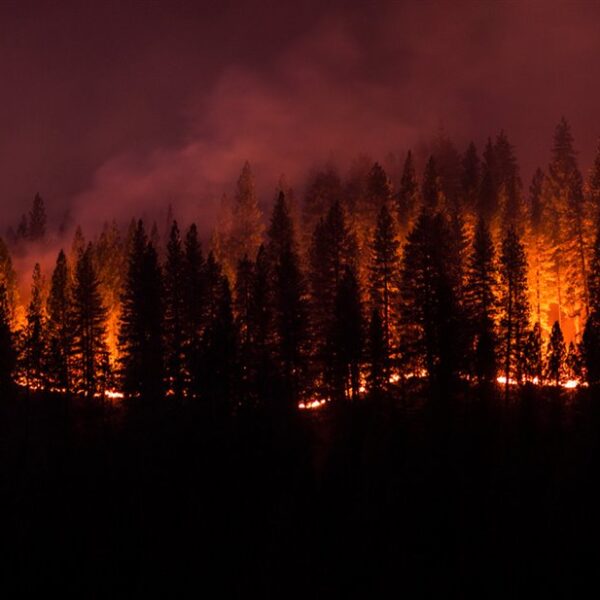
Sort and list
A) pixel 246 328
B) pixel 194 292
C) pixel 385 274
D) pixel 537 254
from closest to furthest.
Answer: pixel 385 274 → pixel 246 328 → pixel 194 292 → pixel 537 254

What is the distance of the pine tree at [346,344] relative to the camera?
44.2 meters

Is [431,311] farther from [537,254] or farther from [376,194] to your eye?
[376,194]

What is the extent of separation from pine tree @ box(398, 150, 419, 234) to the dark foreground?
31.7 m

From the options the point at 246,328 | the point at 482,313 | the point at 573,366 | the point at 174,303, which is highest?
the point at 174,303

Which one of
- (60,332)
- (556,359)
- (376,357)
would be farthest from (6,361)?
(556,359)

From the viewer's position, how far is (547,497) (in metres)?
25.8

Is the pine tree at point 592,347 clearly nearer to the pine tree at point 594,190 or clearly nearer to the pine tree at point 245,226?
the pine tree at point 594,190

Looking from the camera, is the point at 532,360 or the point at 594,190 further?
the point at 594,190

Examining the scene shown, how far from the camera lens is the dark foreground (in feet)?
62.9

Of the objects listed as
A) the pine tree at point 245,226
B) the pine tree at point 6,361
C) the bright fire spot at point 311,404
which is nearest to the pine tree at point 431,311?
the bright fire spot at point 311,404

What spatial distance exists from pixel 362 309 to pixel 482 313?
924cm

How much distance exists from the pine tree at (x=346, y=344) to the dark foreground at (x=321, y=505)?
1.93 m

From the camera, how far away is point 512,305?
51.1 metres

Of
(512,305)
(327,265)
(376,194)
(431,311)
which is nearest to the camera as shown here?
(431,311)
